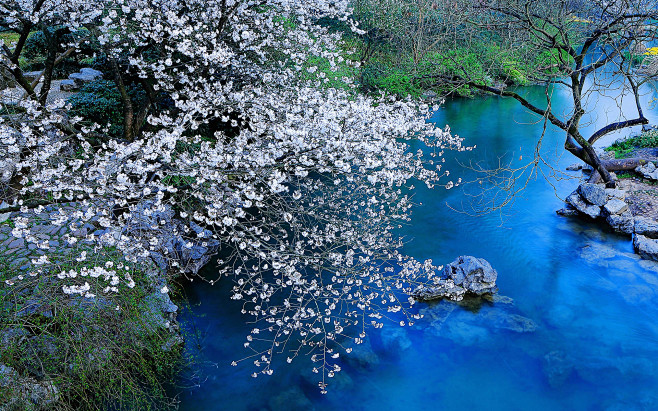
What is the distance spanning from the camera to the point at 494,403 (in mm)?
5859

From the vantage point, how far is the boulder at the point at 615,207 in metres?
9.46

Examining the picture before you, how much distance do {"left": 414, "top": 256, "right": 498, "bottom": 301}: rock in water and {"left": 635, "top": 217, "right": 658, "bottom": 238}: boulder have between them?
3.90 metres

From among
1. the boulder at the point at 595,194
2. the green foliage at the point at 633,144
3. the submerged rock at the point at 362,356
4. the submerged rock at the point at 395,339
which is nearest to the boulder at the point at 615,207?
the boulder at the point at 595,194

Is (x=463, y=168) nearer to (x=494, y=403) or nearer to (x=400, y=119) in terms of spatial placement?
(x=400, y=119)

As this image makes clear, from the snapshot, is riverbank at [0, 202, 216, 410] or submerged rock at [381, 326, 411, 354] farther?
submerged rock at [381, 326, 411, 354]

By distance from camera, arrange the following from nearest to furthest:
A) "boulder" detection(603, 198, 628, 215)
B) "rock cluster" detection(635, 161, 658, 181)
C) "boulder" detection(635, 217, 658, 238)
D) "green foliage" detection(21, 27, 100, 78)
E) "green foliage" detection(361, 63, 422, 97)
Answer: "boulder" detection(635, 217, 658, 238), "boulder" detection(603, 198, 628, 215), "rock cluster" detection(635, 161, 658, 181), "green foliage" detection(21, 27, 100, 78), "green foliage" detection(361, 63, 422, 97)

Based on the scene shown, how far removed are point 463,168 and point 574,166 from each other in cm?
316

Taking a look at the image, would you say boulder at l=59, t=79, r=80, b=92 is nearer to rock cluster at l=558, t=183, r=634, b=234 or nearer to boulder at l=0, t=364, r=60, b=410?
boulder at l=0, t=364, r=60, b=410

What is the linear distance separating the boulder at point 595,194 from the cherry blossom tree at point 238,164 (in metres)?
3.97

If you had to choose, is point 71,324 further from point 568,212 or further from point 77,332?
point 568,212

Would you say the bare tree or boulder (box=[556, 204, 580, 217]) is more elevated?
the bare tree

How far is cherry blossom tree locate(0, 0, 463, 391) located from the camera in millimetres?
5102

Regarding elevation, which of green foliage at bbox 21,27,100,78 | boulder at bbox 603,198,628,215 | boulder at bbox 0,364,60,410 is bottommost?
boulder at bbox 0,364,60,410

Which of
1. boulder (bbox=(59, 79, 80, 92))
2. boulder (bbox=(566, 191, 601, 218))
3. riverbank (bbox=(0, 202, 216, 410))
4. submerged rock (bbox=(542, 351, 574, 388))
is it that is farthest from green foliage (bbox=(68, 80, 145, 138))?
boulder (bbox=(566, 191, 601, 218))
